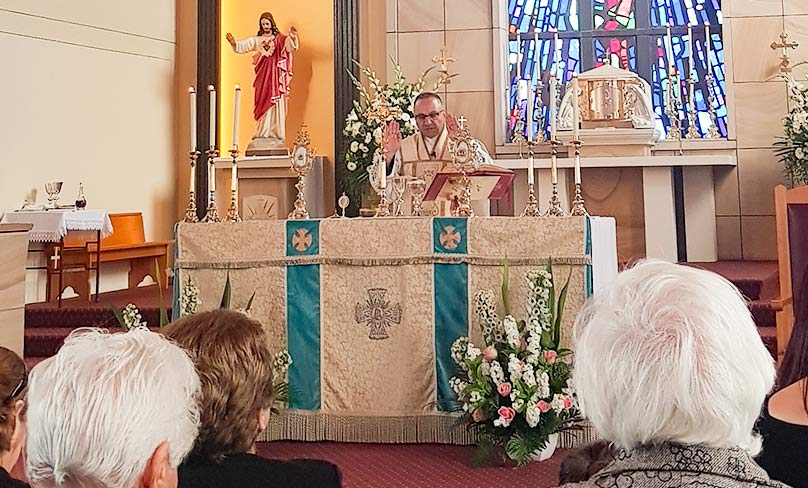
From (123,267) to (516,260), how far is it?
19.3 ft

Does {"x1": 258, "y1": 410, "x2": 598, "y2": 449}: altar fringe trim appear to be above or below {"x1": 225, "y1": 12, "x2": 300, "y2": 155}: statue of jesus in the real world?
below

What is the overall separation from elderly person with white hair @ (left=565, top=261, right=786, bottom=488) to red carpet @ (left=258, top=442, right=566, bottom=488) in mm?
2158

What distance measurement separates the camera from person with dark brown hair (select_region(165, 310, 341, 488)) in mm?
1552

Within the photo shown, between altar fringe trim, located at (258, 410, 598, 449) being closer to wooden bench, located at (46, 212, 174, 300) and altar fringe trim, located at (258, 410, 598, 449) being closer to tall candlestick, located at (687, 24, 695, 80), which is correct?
wooden bench, located at (46, 212, 174, 300)

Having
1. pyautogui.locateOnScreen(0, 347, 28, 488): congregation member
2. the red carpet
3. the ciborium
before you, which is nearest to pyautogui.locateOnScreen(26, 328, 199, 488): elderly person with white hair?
pyautogui.locateOnScreen(0, 347, 28, 488): congregation member

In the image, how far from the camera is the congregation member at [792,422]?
1.46 metres

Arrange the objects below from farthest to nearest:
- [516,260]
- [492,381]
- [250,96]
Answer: [250,96], [516,260], [492,381]

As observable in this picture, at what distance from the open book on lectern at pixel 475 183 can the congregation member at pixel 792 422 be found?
2601 millimetres

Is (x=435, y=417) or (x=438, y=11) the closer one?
(x=435, y=417)

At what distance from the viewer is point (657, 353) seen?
1.18 m

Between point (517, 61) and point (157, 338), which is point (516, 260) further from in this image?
point (517, 61)

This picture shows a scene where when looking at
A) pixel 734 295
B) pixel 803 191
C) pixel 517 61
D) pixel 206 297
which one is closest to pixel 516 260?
pixel 803 191

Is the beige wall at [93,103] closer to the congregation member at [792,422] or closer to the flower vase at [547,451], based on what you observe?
the flower vase at [547,451]

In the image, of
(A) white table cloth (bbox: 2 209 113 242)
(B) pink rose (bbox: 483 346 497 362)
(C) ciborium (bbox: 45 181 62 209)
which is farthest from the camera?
(C) ciborium (bbox: 45 181 62 209)
